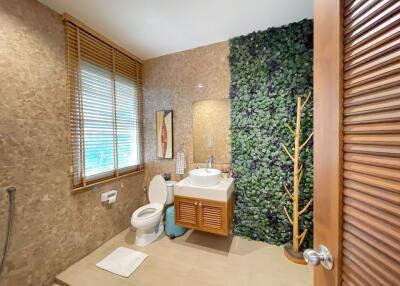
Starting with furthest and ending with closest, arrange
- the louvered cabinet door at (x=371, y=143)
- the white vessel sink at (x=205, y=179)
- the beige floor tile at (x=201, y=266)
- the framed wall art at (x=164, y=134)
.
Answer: the framed wall art at (x=164, y=134)
the white vessel sink at (x=205, y=179)
the beige floor tile at (x=201, y=266)
the louvered cabinet door at (x=371, y=143)

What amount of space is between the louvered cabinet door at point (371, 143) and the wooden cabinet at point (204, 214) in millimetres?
1441

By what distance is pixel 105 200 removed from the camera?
7.26 ft

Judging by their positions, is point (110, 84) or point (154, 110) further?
point (154, 110)

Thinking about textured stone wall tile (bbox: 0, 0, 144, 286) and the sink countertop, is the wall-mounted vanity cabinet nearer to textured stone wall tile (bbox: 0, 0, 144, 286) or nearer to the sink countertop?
the sink countertop

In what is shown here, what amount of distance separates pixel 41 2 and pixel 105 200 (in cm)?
210

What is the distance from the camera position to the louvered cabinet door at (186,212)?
2.01 metres

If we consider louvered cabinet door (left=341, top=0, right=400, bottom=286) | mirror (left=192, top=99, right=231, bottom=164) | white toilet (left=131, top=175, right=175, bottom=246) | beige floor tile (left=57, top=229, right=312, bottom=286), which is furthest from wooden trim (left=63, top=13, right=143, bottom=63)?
beige floor tile (left=57, top=229, right=312, bottom=286)

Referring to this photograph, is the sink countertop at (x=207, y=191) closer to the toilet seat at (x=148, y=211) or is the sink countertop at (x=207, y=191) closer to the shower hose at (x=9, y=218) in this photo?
the toilet seat at (x=148, y=211)

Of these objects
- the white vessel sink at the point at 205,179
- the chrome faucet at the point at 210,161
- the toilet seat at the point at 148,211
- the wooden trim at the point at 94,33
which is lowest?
the toilet seat at the point at 148,211

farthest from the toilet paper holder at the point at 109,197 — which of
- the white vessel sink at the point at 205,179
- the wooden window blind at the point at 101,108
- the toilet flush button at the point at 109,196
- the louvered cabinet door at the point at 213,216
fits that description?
the louvered cabinet door at the point at 213,216

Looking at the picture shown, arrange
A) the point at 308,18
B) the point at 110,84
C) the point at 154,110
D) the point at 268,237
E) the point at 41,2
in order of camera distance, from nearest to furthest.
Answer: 1. the point at 41,2
2. the point at 308,18
3. the point at 268,237
4. the point at 110,84
5. the point at 154,110

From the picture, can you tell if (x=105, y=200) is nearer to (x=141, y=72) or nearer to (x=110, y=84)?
(x=110, y=84)

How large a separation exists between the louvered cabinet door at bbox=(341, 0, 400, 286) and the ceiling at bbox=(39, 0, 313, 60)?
1.57m

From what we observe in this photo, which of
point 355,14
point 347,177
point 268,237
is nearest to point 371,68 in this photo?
point 355,14
